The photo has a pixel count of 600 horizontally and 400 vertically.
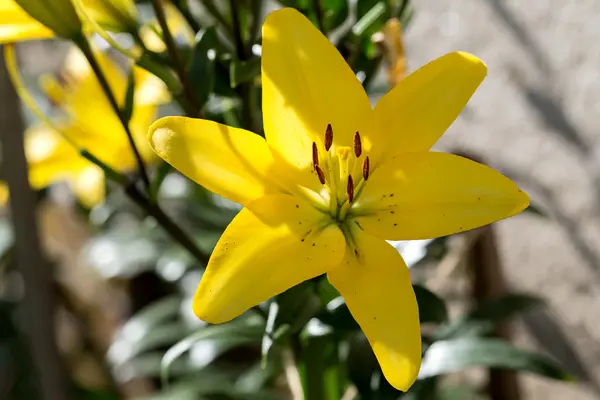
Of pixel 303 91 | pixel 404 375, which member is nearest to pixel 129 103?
pixel 303 91

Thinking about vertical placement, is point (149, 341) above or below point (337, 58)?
below

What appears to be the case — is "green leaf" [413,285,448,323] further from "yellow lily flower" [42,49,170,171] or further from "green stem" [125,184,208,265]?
"yellow lily flower" [42,49,170,171]

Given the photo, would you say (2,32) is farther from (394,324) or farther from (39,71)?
(39,71)

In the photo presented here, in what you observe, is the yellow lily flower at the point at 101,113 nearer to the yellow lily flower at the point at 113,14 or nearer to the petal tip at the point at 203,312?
the yellow lily flower at the point at 113,14

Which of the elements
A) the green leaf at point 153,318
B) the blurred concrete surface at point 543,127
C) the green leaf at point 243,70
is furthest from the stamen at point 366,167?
the green leaf at point 153,318

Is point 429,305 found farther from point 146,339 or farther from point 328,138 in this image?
point 146,339

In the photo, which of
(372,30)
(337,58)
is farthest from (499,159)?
(337,58)

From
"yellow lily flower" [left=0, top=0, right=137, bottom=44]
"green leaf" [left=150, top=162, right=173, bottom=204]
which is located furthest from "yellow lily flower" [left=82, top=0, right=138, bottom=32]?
"green leaf" [left=150, top=162, right=173, bottom=204]
